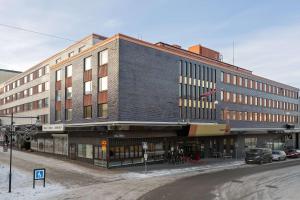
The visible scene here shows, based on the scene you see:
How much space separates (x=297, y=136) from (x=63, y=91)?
5663 cm

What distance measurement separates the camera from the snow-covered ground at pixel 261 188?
1952 centimetres

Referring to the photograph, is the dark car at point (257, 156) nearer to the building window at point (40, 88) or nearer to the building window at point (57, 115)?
the building window at point (57, 115)

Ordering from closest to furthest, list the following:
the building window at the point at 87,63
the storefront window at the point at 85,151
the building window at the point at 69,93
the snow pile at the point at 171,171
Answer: the snow pile at the point at 171,171 < the storefront window at the point at 85,151 < the building window at the point at 87,63 < the building window at the point at 69,93

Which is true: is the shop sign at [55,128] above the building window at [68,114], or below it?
below

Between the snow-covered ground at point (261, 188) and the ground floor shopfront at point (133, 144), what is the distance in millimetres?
12210

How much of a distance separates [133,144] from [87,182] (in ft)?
34.2

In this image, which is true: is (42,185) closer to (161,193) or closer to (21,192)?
(21,192)

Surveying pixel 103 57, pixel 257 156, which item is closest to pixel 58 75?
pixel 103 57

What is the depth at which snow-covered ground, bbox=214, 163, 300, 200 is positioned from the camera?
64.0 feet

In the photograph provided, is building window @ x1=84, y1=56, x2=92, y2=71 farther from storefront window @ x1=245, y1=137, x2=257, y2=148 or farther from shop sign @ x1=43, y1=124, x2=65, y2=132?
storefront window @ x1=245, y1=137, x2=257, y2=148

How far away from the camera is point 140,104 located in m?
33.8

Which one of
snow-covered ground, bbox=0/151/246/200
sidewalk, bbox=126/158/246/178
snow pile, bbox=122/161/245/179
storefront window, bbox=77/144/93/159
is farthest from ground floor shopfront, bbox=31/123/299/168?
snow pile, bbox=122/161/245/179

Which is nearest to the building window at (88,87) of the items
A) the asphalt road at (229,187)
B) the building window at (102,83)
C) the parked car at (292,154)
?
the building window at (102,83)

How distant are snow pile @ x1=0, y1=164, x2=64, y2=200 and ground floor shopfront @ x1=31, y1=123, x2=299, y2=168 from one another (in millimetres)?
8800
